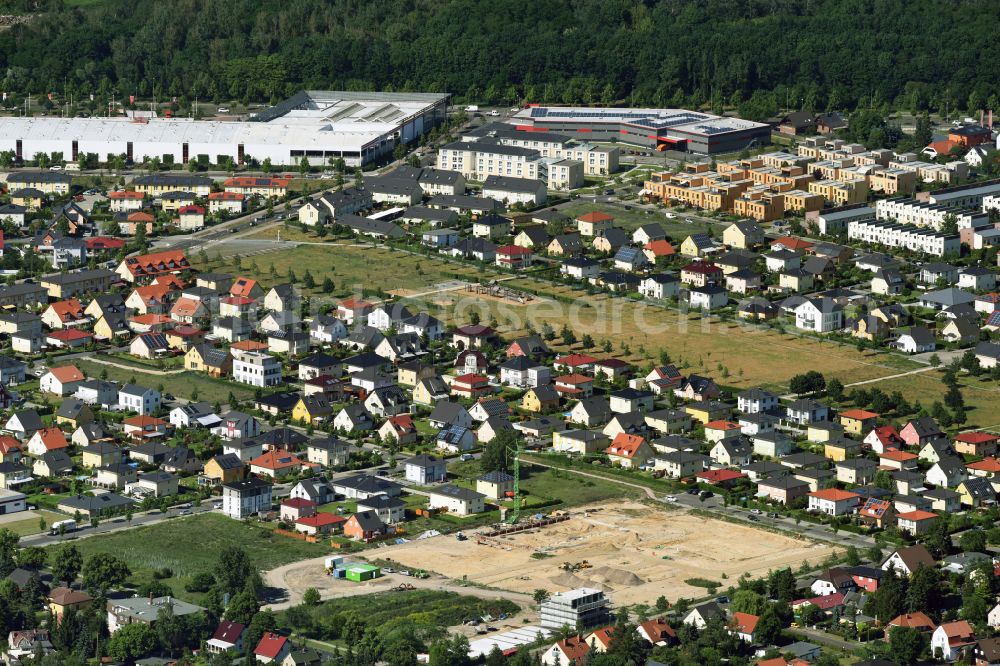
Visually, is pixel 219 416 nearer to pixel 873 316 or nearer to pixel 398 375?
pixel 398 375

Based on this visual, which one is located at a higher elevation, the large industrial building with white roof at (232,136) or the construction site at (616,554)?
the large industrial building with white roof at (232,136)

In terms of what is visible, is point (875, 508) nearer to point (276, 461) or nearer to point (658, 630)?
point (658, 630)

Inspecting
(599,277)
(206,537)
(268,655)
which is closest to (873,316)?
(599,277)

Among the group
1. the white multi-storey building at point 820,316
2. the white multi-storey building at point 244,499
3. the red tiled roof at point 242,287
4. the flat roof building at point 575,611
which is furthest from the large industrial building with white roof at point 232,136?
the flat roof building at point 575,611

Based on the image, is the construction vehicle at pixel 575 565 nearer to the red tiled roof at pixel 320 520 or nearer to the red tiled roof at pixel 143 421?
the red tiled roof at pixel 320 520

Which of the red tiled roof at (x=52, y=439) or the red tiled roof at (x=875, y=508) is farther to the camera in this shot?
the red tiled roof at (x=52, y=439)

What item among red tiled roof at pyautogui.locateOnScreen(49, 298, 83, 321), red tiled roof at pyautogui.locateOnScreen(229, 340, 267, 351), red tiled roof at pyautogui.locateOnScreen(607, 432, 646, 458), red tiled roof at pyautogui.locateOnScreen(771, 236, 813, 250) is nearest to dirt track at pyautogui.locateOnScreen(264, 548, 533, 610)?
red tiled roof at pyautogui.locateOnScreen(607, 432, 646, 458)

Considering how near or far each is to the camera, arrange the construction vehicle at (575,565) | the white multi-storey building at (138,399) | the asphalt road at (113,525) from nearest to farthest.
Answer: the construction vehicle at (575,565) < the asphalt road at (113,525) < the white multi-storey building at (138,399)
